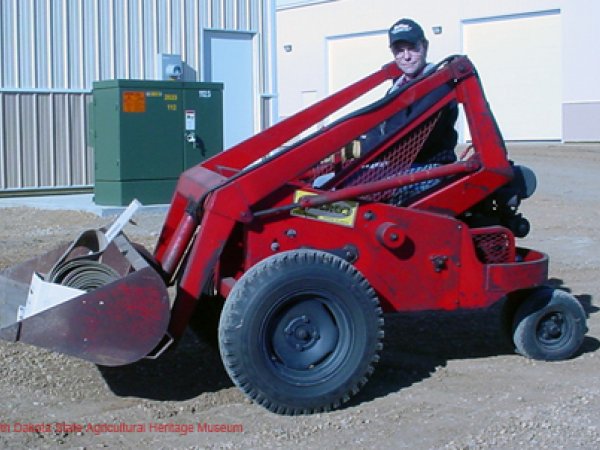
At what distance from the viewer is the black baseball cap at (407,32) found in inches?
253

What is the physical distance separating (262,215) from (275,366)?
0.83m

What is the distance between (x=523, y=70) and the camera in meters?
29.1

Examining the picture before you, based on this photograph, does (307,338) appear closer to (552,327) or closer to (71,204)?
(552,327)

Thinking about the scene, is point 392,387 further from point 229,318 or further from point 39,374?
point 39,374

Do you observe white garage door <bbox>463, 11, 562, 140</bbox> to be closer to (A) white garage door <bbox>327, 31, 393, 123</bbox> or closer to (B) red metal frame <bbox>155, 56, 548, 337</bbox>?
(A) white garage door <bbox>327, 31, 393, 123</bbox>

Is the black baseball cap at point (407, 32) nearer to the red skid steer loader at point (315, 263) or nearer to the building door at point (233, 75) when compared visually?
the red skid steer loader at point (315, 263)

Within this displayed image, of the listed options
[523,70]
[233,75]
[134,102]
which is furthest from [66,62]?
[523,70]

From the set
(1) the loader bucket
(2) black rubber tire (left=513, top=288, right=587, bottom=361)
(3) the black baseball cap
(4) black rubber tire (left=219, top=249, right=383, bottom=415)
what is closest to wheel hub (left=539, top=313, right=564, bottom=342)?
(2) black rubber tire (left=513, top=288, right=587, bottom=361)

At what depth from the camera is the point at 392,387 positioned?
6.05 meters

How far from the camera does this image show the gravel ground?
5.18m

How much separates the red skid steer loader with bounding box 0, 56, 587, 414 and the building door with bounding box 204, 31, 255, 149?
1076 centimetres

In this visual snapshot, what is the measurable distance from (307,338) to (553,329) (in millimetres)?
1872

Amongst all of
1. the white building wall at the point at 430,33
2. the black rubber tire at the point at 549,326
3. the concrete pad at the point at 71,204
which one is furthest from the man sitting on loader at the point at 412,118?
the white building wall at the point at 430,33

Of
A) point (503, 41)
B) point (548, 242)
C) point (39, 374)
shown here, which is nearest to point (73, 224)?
point (548, 242)
